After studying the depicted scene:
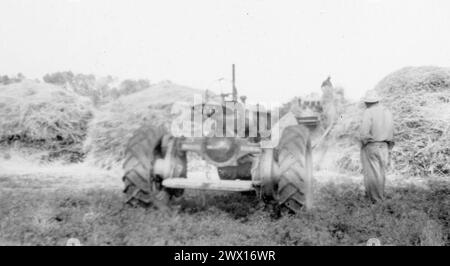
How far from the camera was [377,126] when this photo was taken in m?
7.29

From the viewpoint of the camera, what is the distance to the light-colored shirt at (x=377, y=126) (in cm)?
729

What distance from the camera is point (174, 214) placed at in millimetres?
5996

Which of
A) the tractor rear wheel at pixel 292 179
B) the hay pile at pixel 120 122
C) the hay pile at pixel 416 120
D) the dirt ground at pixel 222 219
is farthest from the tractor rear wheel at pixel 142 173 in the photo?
the hay pile at pixel 416 120

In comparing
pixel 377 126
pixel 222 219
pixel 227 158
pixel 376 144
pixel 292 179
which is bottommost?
pixel 222 219

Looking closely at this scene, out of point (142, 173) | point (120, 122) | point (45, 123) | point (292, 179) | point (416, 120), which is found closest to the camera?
point (292, 179)

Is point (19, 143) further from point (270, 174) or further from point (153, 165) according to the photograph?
point (270, 174)

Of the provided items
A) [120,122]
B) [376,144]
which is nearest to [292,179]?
[376,144]

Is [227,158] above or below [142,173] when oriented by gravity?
above

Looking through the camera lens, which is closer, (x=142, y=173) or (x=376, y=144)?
(x=142, y=173)

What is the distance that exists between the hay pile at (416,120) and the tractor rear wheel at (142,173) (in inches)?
227

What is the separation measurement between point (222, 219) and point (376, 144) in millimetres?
3047

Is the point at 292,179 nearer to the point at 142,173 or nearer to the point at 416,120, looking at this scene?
the point at 142,173

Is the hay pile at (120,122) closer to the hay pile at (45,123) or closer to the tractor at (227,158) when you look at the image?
the hay pile at (45,123)
